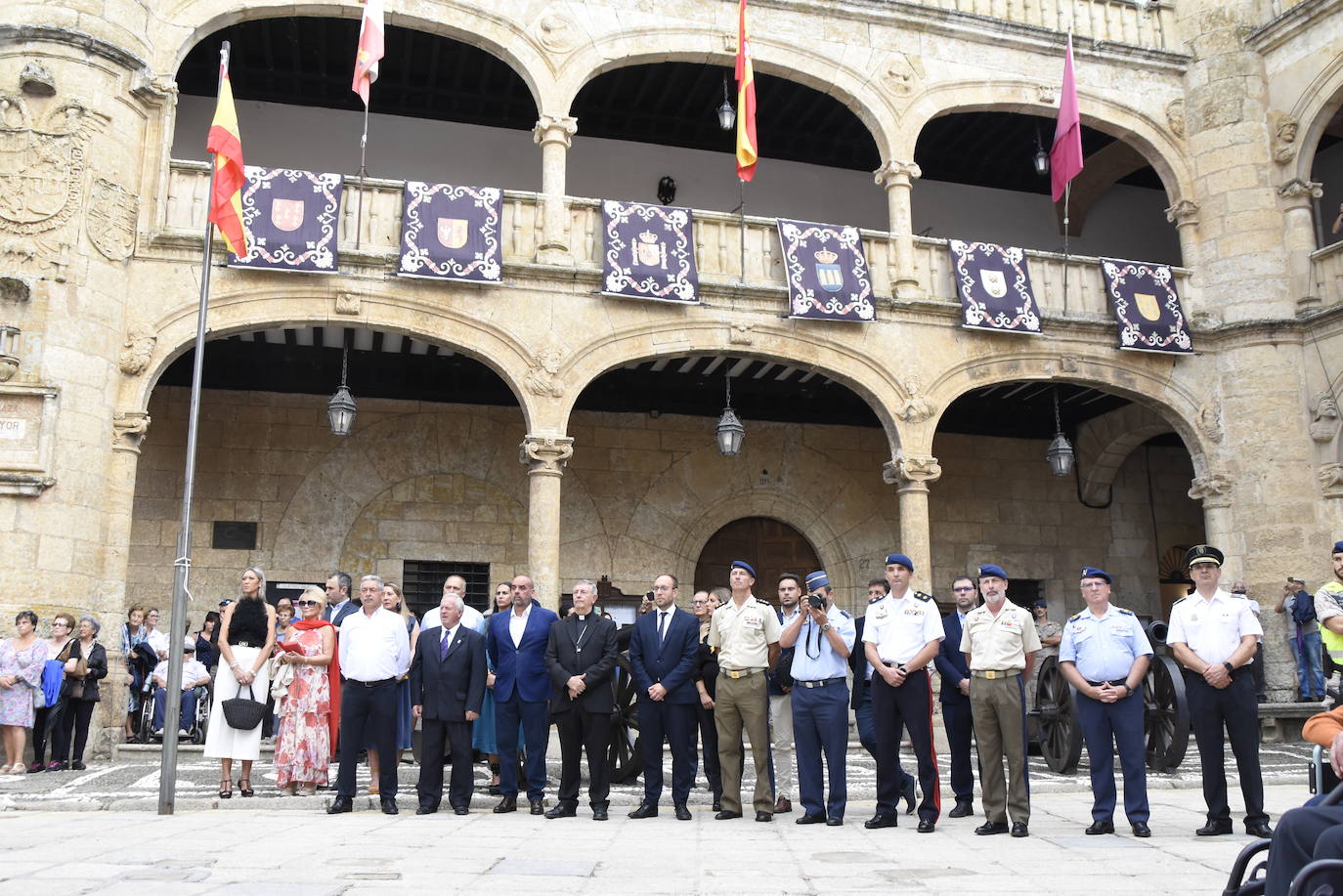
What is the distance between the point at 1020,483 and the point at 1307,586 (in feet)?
15.4

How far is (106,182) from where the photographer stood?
11.7 m

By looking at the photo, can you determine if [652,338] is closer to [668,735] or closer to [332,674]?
[332,674]

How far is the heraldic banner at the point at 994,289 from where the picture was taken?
13852mm

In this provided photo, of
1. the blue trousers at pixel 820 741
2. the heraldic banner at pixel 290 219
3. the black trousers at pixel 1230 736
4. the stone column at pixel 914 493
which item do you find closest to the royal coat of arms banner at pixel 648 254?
the heraldic banner at pixel 290 219

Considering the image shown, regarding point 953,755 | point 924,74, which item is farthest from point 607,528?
point 953,755

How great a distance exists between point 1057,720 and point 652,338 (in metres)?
6.04

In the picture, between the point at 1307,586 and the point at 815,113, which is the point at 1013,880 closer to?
the point at 1307,586

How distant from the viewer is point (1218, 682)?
6.49 meters

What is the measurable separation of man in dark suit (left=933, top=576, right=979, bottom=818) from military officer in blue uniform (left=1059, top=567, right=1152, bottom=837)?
2.63ft

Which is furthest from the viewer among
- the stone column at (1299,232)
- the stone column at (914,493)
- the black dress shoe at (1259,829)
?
the stone column at (1299,232)

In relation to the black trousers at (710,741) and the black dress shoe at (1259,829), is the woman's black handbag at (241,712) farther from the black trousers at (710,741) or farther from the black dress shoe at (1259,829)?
the black dress shoe at (1259,829)

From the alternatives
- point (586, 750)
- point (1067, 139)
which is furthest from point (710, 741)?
point (1067, 139)

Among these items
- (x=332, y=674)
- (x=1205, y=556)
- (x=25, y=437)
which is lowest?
(x=332, y=674)

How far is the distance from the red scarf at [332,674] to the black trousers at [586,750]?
1.90 meters
